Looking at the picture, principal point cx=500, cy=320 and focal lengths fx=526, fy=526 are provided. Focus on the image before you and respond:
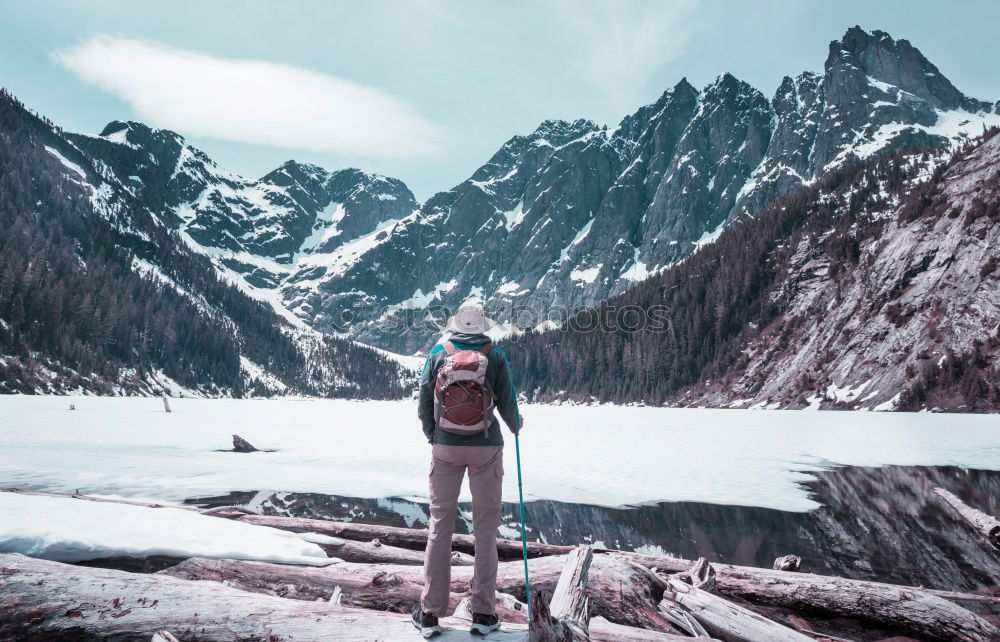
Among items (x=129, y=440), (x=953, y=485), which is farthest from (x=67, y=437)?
(x=953, y=485)

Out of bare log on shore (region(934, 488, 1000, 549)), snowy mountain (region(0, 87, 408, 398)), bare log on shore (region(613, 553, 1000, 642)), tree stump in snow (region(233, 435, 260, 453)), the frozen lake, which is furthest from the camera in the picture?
snowy mountain (region(0, 87, 408, 398))

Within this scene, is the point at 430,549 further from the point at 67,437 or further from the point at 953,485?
the point at 67,437

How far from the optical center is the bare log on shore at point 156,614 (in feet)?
12.8

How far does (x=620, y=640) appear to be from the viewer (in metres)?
4.19

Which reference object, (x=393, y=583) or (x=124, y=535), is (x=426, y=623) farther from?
(x=124, y=535)

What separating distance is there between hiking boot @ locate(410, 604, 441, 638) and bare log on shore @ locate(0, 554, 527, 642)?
0.27 ft

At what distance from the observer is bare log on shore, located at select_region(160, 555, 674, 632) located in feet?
17.2

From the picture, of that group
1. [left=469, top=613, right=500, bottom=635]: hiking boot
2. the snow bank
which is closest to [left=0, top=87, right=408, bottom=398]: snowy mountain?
the snow bank

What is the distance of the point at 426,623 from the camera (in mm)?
4312

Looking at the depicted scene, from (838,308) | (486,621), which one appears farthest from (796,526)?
(838,308)

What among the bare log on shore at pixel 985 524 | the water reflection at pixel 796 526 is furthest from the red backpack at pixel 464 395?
the bare log on shore at pixel 985 524

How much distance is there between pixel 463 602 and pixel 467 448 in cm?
153

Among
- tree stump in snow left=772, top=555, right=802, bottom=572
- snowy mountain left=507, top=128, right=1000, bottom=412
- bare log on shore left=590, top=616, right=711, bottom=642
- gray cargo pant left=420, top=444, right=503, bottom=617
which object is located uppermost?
snowy mountain left=507, top=128, right=1000, bottom=412

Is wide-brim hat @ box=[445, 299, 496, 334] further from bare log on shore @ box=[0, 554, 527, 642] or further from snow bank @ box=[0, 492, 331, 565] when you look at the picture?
snow bank @ box=[0, 492, 331, 565]
